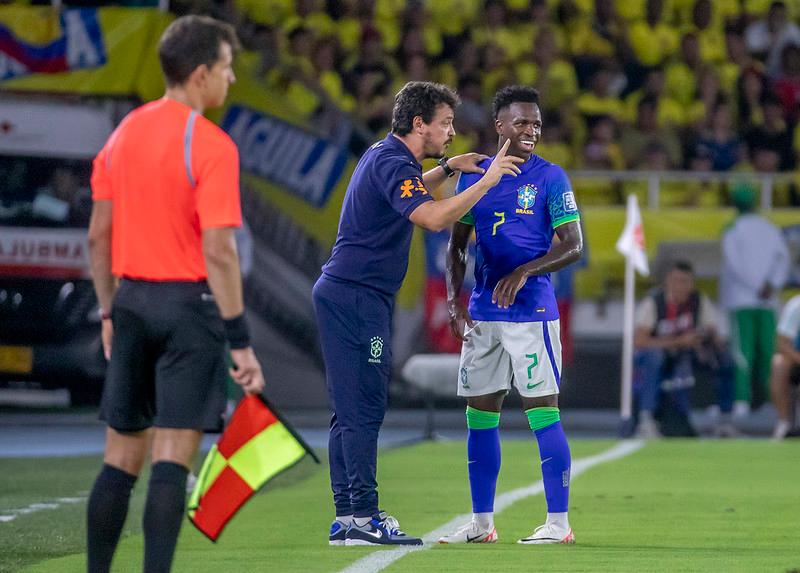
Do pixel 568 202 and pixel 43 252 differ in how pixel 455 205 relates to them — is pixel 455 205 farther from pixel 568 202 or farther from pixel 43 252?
pixel 43 252

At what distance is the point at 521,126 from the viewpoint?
7.98 metres

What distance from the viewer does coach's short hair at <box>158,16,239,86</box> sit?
18.9 feet

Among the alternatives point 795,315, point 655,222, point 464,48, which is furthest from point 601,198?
point 795,315

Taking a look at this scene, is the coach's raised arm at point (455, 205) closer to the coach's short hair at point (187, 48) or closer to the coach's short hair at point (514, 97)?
the coach's short hair at point (514, 97)

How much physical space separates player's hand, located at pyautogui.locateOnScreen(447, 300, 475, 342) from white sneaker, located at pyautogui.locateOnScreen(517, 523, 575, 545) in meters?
0.99

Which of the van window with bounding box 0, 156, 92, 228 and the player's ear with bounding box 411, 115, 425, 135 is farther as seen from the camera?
the van window with bounding box 0, 156, 92, 228

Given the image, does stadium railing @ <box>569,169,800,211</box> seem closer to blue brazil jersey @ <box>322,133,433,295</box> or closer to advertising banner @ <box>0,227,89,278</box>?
advertising banner @ <box>0,227,89,278</box>

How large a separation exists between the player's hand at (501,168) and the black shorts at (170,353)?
6.59 feet

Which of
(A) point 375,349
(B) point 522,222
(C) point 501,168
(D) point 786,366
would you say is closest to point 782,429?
(D) point 786,366

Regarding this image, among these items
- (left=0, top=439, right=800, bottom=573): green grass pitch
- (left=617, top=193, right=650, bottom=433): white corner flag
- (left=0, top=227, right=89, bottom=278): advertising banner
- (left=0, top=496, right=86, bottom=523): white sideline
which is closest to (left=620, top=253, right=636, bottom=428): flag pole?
(left=617, top=193, right=650, bottom=433): white corner flag

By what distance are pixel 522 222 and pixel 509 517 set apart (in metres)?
2.05

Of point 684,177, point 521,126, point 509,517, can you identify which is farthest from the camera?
point 684,177

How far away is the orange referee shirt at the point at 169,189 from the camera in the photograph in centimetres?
559

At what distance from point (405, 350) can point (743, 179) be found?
4.52 metres
